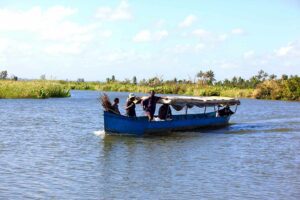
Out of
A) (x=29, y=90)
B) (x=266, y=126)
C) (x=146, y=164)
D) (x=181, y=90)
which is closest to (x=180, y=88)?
(x=181, y=90)

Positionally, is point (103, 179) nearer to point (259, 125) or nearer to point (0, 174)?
point (0, 174)

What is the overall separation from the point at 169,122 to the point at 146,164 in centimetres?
890

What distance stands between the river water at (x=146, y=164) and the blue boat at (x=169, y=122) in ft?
1.63

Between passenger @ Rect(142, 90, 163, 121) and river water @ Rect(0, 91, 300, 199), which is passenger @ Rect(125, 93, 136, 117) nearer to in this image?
passenger @ Rect(142, 90, 163, 121)

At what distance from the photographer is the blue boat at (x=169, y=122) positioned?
79.3ft

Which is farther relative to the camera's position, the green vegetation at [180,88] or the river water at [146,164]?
the green vegetation at [180,88]

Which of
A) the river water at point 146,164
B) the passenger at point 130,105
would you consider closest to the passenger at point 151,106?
the passenger at point 130,105

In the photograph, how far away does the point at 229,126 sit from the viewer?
107ft

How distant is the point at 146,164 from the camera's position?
17.3 metres

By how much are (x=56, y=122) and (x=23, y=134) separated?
7167 millimetres

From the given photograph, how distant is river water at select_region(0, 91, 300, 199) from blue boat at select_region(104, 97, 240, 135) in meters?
0.50

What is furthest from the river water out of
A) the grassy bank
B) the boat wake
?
the grassy bank

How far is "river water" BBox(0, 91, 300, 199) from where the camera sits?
13297 millimetres

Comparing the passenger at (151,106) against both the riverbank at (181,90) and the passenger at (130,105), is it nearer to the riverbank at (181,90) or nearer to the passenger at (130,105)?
the passenger at (130,105)
